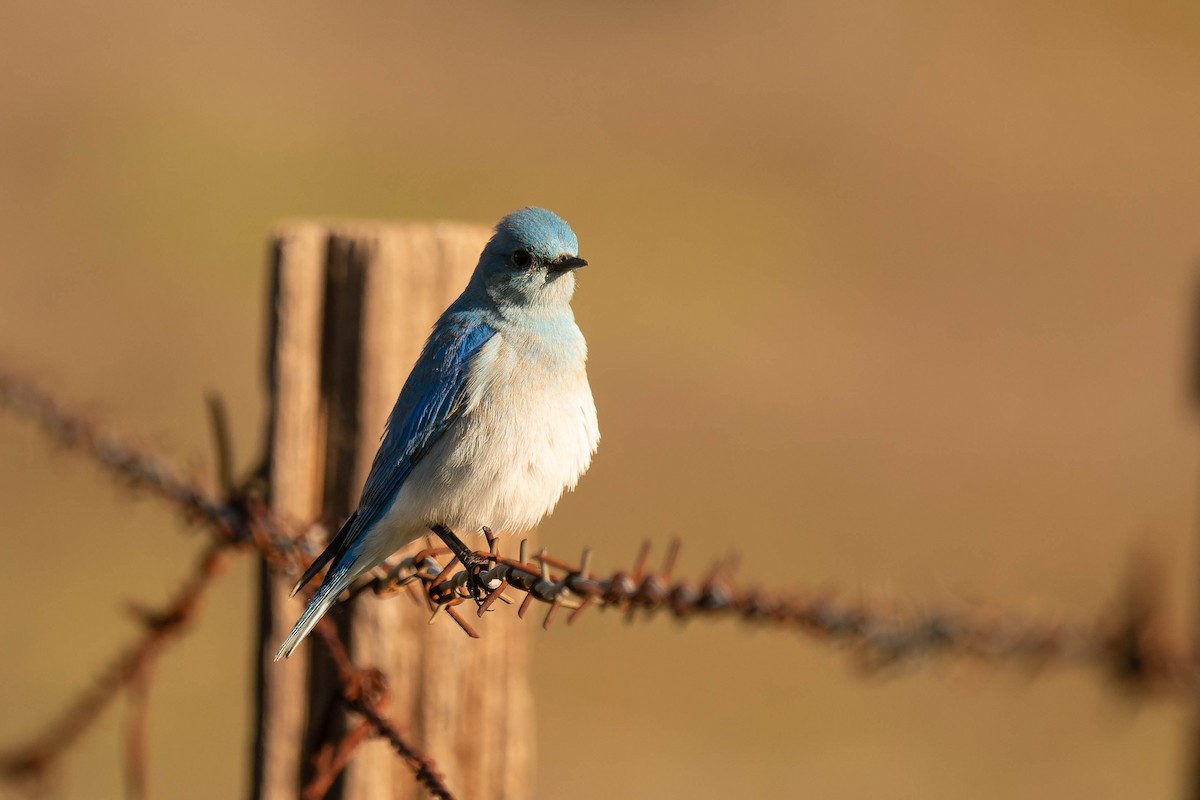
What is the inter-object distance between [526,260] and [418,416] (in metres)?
0.56

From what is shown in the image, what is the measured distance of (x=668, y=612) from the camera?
2.95m

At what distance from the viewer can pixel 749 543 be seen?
533 inches

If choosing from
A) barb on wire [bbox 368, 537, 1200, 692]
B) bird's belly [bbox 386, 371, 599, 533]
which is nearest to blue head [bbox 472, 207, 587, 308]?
bird's belly [bbox 386, 371, 599, 533]

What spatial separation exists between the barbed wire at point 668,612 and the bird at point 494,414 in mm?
207

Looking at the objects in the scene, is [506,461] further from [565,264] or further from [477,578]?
[477,578]

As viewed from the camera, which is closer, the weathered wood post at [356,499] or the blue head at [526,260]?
the weathered wood post at [356,499]

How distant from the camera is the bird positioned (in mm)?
3816

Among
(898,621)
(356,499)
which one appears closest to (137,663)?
(356,499)

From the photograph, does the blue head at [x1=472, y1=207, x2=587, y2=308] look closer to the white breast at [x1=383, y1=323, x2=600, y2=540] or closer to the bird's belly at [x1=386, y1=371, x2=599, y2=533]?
the white breast at [x1=383, y1=323, x2=600, y2=540]

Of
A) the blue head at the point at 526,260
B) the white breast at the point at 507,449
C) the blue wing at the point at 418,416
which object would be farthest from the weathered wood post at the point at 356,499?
the blue head at the point at 526,260

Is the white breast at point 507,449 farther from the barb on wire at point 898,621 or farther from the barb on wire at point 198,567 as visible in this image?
the barb on wire at point 898,621

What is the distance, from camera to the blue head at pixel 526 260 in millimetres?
4109

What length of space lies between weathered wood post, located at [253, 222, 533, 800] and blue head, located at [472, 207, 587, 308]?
17.3 inches

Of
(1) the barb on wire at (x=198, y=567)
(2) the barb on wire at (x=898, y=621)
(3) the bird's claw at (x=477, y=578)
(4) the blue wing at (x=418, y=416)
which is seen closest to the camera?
(2) the barb on wire at (x=898, y=621)
